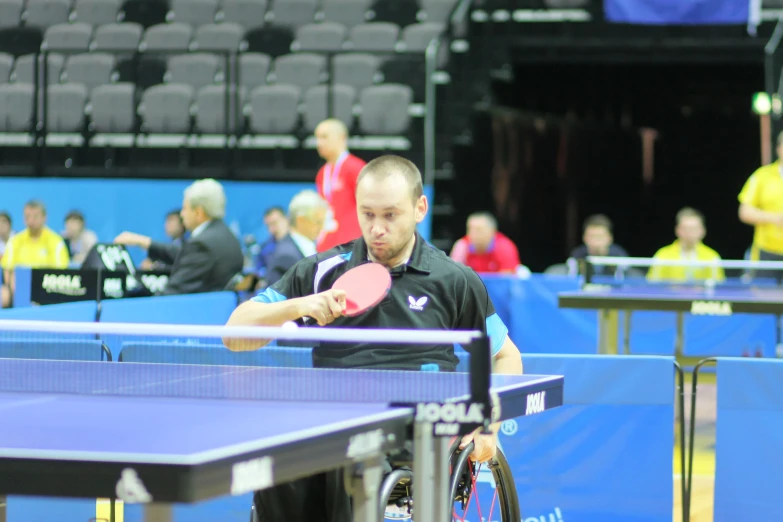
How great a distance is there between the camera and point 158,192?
40.0 ft

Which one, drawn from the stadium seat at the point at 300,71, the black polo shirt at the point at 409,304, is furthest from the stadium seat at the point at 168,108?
the black polo shirt at the point at 409,304

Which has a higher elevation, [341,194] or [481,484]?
[341,194]

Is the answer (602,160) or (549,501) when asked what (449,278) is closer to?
(549,501)

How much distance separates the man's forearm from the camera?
Result: 3.00 m

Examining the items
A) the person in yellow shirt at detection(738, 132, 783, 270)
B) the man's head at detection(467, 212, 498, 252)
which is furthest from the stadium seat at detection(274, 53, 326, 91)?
the person in yellow shirt at detection(738, 132, 783, 270)

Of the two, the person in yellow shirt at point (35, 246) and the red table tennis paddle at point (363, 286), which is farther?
the person in yellow shirt at point (35, 246)

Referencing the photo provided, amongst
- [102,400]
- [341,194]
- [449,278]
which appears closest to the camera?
[102,400]

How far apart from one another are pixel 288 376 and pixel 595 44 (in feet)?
34.3

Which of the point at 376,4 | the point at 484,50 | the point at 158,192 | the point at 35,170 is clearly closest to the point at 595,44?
the point at 484,50

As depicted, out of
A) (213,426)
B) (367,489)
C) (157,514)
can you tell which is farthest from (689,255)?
(157,514)

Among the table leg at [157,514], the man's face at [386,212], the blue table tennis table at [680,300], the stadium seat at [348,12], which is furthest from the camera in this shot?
the stadium seat at [348,12]

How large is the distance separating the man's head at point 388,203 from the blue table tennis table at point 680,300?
342 centimetres

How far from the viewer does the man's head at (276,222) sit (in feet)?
35.6

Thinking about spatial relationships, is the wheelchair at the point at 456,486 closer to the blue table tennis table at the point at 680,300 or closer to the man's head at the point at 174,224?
the blue table tennis table at the point at 680,300
